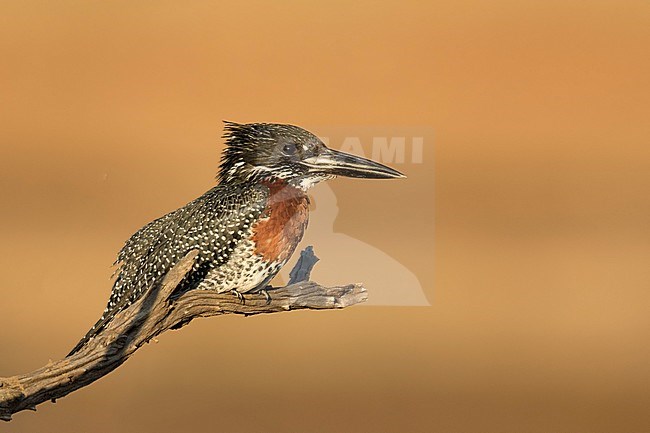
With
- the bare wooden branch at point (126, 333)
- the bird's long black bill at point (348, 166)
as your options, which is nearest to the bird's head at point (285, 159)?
the bird's long black bill at point (348, 166)

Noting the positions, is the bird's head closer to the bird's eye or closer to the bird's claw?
the bird's eye

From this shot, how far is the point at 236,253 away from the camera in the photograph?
1.25 meters

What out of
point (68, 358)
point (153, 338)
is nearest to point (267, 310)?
point (153, 338)

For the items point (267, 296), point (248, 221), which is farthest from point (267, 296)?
point (248, 221)

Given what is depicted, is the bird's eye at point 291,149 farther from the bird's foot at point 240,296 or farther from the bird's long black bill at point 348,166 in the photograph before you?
the bird's foot at point 240,296

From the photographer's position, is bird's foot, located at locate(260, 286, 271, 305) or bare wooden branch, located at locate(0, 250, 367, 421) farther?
bird's foot, located at locate(260, 286, 271, 305)

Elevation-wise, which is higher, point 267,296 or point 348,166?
point 348,166

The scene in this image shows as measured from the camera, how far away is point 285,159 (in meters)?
1.23

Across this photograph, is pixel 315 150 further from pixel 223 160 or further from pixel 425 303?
pixel 425 303

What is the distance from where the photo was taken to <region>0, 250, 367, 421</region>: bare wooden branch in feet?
3.71

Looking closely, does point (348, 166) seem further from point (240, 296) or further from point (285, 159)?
point (240, 296)

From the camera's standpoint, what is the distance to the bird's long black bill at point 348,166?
1.19 metres

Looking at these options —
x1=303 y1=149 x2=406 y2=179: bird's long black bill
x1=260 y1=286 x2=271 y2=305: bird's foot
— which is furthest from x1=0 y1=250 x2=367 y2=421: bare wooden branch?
x1=303 y1=149 x2=406 y2=179: bird's long black bill

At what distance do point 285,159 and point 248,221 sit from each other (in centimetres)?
10
